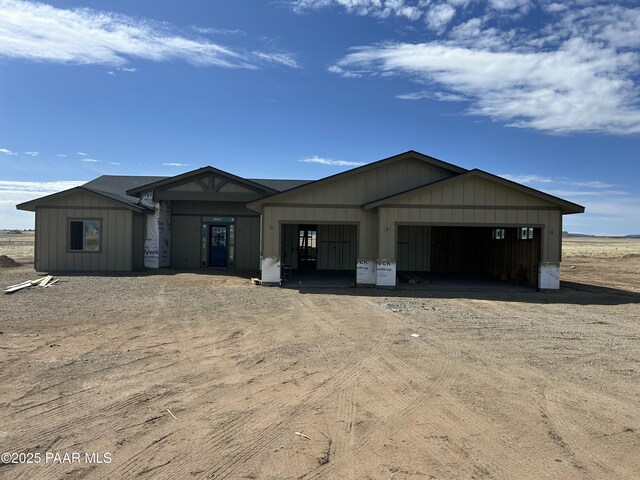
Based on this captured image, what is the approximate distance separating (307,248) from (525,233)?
31.1ft

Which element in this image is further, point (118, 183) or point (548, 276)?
point (118, 183)

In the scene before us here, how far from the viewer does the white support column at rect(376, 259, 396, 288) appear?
15430mm

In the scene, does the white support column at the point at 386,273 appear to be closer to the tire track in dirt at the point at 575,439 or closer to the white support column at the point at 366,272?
the white support column at the point at 366,272

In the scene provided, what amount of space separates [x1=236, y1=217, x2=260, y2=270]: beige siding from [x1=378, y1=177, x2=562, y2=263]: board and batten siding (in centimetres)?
711

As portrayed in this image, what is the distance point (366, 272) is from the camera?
15797mm

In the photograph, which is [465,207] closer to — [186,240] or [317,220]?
[317,220]

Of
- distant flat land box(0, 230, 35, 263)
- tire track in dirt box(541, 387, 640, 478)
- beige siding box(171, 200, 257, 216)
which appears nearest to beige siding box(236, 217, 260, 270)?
beige siding box(171, 200, 257, 216)

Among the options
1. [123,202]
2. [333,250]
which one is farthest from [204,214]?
[333,250]

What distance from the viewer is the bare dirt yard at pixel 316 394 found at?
375 centimetres

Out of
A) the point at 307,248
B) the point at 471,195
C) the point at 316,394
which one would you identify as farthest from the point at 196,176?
the point at 316,394

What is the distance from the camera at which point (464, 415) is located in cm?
470

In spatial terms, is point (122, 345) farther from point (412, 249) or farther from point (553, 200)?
point (412, 249)

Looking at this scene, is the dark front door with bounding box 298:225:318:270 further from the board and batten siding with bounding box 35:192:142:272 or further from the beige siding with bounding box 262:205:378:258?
the board and batten siding with bounding box 35:192:142:272

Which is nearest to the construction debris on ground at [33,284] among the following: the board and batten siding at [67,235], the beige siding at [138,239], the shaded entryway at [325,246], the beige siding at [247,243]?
the board and batten siding at [67,235]
